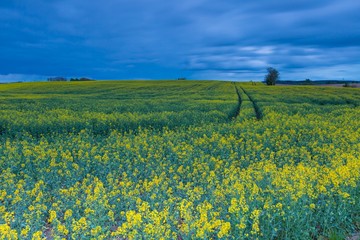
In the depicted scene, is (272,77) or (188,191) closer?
(188,191)

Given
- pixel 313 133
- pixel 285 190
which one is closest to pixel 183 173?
pixel 285 190

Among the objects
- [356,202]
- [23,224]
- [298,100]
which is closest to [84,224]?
[23,224]

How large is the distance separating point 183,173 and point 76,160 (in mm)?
4533

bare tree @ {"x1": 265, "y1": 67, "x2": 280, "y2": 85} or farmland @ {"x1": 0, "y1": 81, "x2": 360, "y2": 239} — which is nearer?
farmland @ {"x1": 0, "y1": 81, "x2": 360, "y2": 239}

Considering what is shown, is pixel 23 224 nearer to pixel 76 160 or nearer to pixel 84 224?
pixel 84 224

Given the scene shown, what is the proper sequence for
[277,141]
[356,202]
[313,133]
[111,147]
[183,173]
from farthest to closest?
[313,133], [277,141], [111,147], [183,173], [356,202]

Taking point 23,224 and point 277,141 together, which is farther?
point 277,141

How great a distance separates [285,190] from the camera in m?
7.77

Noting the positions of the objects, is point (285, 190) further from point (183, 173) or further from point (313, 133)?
point (313, 133)

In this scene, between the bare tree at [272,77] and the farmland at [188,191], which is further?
the bare tree at [272,77]

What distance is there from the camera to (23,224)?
7340 millimetres

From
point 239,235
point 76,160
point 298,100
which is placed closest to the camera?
point 239,235

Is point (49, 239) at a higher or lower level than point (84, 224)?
lower

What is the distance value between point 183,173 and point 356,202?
5.05 meters
